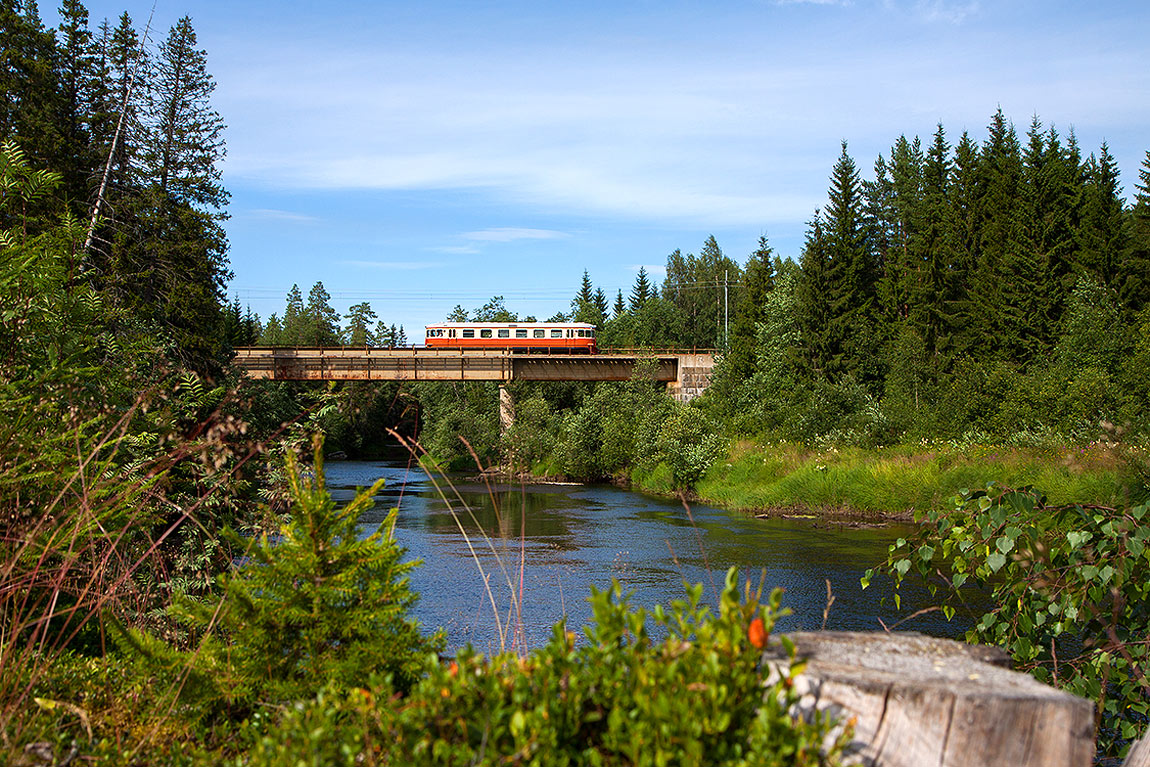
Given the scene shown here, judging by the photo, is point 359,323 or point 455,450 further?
point 359,323

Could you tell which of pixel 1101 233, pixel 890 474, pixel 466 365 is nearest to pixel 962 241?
pixel 1101 233

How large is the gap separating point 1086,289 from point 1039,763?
115ft

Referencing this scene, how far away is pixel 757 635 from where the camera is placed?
188 cm

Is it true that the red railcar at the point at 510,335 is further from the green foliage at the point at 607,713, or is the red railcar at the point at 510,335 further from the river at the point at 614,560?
the green foliage at the point at 607,713

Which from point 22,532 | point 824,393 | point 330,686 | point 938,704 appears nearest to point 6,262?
point 22,532

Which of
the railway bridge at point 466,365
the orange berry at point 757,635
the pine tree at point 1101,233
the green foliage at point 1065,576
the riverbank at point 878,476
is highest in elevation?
the pine tree at point 1101,233

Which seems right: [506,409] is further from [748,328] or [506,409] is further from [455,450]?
[748,328]

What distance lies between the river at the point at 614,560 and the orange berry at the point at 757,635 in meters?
5.92

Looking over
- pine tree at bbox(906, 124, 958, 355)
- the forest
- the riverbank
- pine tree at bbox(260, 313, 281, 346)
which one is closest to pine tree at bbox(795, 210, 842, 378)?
the forest

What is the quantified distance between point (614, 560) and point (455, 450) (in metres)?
38.2

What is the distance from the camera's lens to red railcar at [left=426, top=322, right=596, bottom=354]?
54438 mm

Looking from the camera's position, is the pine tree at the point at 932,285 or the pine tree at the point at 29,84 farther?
the pine tree at the point at 932,285

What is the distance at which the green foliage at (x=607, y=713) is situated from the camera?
1.74m

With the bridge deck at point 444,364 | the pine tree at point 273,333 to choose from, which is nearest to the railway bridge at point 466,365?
the bridge deck at point 444,364
